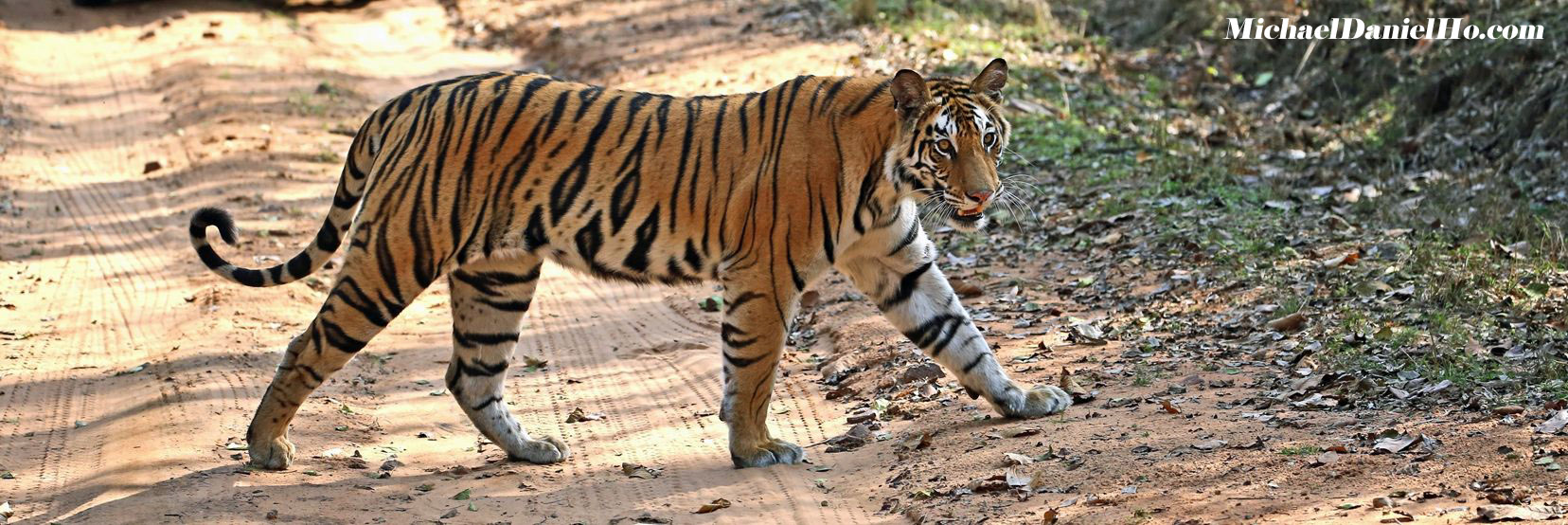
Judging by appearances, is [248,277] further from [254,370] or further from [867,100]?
[867,100]

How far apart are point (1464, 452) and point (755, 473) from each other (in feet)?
8.27

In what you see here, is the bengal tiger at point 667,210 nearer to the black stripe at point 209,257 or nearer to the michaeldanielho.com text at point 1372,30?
the black stripe at point 209,257

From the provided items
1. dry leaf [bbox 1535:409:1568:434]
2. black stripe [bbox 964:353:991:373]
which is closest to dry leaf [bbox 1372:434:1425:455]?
dry leaf [bbox 1535:409:1568:434]

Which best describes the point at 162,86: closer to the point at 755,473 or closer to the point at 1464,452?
the point at 755,473

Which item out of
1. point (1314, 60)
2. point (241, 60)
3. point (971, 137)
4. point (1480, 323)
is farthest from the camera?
point (241, 60)

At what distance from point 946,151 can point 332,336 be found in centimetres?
246

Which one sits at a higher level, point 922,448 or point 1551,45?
point 1551,45

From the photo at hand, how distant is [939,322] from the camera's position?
19.8 feet

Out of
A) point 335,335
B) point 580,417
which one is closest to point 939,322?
point 580,417

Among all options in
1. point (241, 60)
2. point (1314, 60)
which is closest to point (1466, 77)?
point (1314, 60)

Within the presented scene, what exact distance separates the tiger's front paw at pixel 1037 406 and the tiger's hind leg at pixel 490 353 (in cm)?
186

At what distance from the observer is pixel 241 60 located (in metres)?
14.9

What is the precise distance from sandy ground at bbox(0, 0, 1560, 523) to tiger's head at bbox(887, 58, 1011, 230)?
958 millimetres

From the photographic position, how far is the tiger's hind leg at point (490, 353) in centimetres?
618
